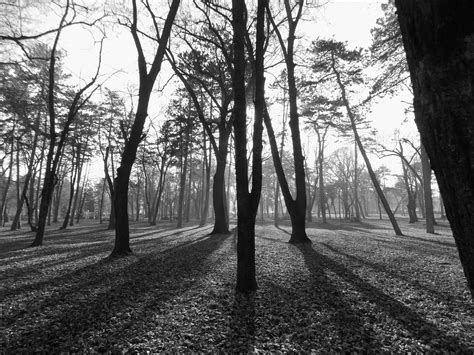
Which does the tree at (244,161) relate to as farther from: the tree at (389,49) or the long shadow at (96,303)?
the tree at (389,49)

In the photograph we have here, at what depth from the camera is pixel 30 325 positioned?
3.50m

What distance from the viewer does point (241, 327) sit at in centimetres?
346

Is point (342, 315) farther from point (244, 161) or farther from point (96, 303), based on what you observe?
point (96, 303)

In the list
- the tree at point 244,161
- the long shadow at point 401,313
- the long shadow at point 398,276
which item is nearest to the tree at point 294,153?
the long shadow at point 398,276

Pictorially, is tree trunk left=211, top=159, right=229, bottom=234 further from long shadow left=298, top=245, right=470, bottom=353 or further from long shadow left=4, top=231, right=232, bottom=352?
long shadow left=298, top=245, right=470, bottom=353

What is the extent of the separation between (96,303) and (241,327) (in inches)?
103

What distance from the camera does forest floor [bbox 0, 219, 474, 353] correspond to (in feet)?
10.1

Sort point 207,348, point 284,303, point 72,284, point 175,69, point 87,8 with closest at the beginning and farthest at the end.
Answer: point 207,348
point 284,303
point 72,284
point 87,8
point 175,69

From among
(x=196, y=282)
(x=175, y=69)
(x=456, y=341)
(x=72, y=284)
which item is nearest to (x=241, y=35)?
(x=196, y=282)

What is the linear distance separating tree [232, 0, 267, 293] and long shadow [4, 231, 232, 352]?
4.69 ft

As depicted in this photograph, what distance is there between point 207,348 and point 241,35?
18.0 feet

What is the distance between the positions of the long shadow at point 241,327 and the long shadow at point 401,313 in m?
2.10

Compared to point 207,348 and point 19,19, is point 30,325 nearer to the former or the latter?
point 207,348

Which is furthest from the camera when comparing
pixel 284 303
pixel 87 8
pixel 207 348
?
pixel 87 8
